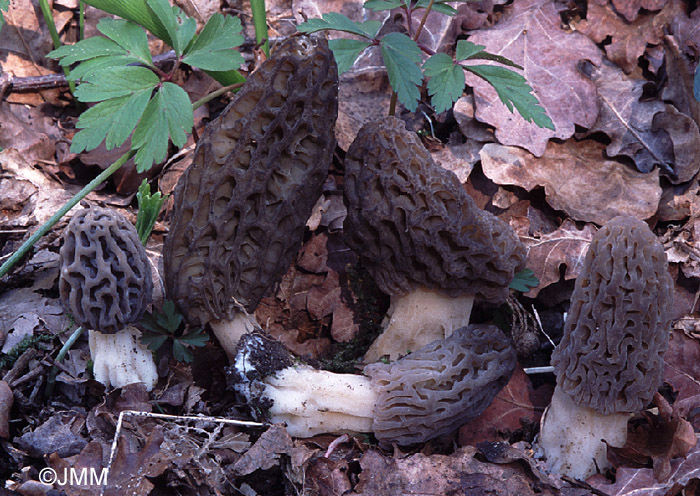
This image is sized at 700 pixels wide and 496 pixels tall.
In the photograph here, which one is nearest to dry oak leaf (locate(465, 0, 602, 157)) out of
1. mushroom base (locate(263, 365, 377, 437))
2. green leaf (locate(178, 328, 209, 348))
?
mushroom base (locate(263, 365, 377, 437))

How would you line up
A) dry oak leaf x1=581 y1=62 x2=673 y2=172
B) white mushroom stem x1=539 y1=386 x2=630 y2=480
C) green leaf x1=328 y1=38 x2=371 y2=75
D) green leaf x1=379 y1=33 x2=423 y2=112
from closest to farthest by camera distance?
white mushroom stem x1=539 y1=386 x2=630 y2=480, green leaf x1=379 y1=33 x2=423 y2=112, green leaf x1=328 y1=38 x2=371 y2=75, dry oak leaf x1=581 y1=62 x2=673 y2=172

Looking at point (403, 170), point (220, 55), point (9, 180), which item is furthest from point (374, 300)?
point (9, 180)

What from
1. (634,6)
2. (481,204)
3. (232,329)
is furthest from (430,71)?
(634,6)

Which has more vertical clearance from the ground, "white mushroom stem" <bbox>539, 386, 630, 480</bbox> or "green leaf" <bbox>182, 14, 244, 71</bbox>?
"green leaf" <bbox>182, 14, 244, 71</bbox>

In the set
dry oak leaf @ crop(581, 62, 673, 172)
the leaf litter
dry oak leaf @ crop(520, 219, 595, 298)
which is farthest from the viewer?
dry oak leaf @ crop(581, 62, 673, 172)

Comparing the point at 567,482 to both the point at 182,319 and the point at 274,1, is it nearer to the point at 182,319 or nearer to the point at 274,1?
the point at 182,319

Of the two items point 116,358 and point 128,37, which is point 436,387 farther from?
point 128,37

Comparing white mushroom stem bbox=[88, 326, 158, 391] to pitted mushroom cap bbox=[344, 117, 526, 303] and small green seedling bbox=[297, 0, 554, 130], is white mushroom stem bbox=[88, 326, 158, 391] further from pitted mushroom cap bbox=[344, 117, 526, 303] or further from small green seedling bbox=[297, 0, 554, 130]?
small green seedling bbox=[297, 0, 554, 130]
